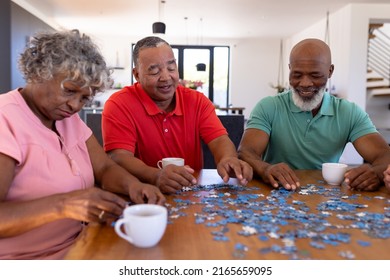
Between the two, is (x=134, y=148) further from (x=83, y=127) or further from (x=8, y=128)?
(x=8, y=128)

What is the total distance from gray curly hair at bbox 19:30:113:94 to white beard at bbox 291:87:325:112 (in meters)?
1.34

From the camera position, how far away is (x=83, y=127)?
1.69 meters

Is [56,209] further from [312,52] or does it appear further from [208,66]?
[208,66]

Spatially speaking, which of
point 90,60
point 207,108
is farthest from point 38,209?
point 207,108

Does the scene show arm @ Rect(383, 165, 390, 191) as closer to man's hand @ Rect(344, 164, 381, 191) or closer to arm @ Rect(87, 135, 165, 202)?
man's hand @ Rect(344, 164, 381, 191)

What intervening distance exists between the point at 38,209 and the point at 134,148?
3.26 feet

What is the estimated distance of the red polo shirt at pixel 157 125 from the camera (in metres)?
2.14

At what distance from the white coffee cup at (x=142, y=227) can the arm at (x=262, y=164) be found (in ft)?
2.58

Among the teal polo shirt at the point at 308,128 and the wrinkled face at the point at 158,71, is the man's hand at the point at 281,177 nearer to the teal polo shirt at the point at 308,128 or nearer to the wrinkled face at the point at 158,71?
the teal polo shirt at the point at 308,128

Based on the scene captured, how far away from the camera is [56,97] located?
1.37 meters

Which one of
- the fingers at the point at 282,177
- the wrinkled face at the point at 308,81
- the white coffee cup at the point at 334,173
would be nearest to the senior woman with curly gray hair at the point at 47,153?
the fingers at the point at 282,177

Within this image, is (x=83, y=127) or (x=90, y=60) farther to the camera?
(x=83, y=127)

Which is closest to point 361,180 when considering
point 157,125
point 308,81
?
point 308,81

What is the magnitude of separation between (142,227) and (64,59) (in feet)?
2.32
